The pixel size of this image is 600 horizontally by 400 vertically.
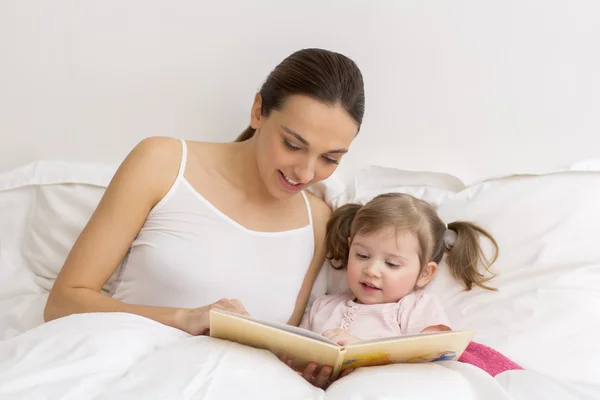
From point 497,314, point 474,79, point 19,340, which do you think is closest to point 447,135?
point 474,79

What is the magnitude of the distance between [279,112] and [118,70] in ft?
2.57

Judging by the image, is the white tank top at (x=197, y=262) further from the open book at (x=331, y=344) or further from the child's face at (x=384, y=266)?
the open book at (x=331, y=344)

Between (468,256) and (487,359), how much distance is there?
1.08ft

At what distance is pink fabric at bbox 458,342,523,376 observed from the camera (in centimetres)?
130

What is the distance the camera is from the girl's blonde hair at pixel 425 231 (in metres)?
1.60

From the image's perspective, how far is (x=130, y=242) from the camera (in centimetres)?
148

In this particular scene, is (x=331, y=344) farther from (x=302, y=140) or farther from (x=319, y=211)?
(x=319, y=211)

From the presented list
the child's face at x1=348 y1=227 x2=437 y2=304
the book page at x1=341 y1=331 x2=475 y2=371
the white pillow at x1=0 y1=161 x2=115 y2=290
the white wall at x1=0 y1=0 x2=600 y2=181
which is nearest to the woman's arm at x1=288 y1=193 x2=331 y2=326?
the child's face at x1=348 y1=227 x2=437 y2=304

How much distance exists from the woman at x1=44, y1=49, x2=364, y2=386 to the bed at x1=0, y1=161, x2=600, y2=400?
190 mm

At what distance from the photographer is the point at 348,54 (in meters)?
1.98

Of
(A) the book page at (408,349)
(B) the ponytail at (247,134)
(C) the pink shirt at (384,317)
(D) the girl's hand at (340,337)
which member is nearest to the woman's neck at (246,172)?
(B) the ponytail at (247,134)

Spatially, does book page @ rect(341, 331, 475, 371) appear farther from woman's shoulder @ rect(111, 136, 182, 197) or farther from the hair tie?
woman's shoulder @ rect(111, 136, 182, 197)

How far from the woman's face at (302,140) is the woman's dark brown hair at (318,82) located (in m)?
0.02

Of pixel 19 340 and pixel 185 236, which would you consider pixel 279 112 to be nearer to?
pixel 185 236
